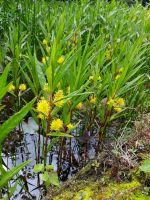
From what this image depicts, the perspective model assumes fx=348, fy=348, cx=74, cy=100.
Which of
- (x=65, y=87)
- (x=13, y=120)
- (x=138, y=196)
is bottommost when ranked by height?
(x=138, y=196)

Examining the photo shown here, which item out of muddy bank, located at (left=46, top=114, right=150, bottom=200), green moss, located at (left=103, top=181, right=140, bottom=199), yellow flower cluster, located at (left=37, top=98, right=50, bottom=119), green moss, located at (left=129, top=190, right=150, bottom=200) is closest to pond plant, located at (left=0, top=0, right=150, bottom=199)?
yellow flower cluster, located at (left=37, top=98, right=50, bottom=119)

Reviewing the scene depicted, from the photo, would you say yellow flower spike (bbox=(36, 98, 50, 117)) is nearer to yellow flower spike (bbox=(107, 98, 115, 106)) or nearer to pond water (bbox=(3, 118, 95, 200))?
yellow flower spike (bbox=(107, 98, 115, 106))

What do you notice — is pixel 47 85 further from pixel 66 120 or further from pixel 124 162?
pixel 124 162

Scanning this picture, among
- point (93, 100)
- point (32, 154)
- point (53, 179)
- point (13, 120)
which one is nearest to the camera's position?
point (13, 120)

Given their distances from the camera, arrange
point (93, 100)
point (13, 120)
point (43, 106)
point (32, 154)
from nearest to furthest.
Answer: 1. point (13, 120)
2. point (43, 106)
3. point (93, 100)
4. point (32, 154)

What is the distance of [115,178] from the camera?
4.82 ft

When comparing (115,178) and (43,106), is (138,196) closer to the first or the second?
(115,178)

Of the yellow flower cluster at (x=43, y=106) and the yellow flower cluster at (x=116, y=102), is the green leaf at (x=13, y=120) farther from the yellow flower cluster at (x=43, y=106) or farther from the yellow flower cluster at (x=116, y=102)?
the yellow flower cluster at (x=116, y=102)

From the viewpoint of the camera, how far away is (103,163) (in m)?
1.60

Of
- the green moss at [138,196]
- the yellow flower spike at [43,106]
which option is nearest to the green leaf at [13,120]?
the yellow flower spike at [43,106]

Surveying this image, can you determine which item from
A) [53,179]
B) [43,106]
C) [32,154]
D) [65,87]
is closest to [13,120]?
[43,106]

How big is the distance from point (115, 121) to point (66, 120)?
2.55 feet

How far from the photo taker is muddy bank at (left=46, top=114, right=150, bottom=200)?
4.59 feet

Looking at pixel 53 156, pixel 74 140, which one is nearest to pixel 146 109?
pixel 74 140
